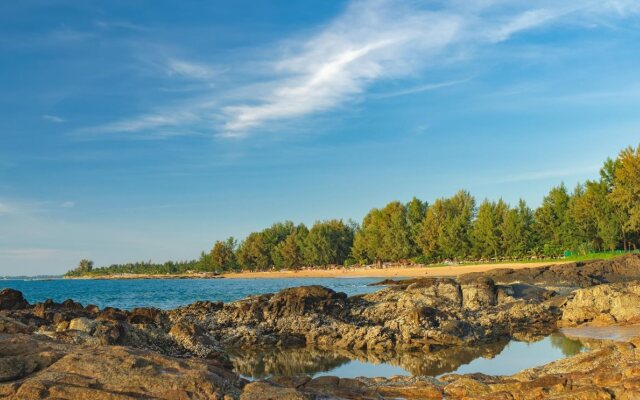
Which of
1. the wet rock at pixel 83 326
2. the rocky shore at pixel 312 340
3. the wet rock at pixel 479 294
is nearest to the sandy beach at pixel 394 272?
the wet rock at pixel 479 294

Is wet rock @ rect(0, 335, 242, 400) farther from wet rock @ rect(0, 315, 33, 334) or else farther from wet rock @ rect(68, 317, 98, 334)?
wet rock @ rect(68, 317, 98, 334)

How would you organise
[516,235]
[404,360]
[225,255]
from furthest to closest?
[225,255], [516,235], [404,360]

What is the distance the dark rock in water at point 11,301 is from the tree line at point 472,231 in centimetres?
6182

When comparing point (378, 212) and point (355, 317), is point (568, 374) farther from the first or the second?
point (378, 212)

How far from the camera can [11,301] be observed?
2328 centimetres

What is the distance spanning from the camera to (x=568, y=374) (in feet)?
38.0

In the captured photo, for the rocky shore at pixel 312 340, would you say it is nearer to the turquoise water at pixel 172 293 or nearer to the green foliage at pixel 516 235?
the turquoise water at pixel 172 293

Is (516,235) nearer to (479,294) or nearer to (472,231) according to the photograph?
(472,231)

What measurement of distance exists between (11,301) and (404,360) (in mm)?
16202

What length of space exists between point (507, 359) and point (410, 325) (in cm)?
439

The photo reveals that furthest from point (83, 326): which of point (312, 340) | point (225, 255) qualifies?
point (225, 255)

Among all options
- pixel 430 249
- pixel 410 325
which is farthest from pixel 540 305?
pixel 430 249

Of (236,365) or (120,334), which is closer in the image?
(120,334)

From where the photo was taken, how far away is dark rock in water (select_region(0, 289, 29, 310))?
2288 centimetres
